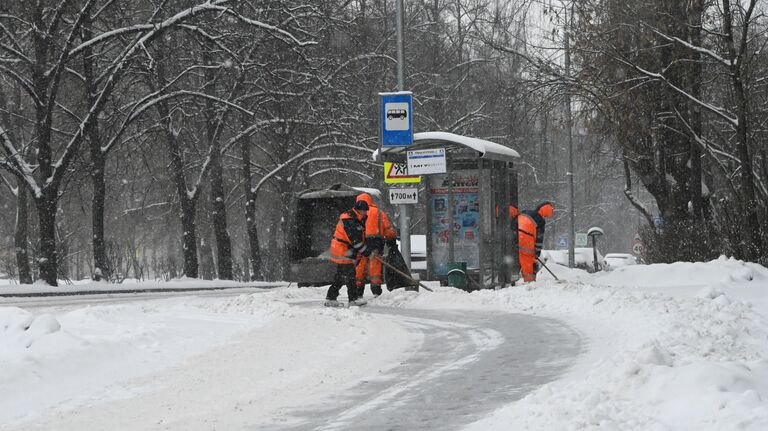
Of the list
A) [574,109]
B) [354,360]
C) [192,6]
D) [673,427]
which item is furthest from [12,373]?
[574,109]

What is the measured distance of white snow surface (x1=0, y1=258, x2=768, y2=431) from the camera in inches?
244

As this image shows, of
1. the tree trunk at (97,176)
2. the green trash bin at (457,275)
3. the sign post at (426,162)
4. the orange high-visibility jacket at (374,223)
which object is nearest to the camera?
the orange high-visibility jacket at (374,223)

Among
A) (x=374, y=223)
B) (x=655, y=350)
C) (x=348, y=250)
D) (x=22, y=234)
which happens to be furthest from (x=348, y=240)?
(x=22, y=234)

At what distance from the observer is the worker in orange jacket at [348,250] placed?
16469 mm

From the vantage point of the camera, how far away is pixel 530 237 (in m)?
19.4

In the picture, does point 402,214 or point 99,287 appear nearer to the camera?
point 402,214

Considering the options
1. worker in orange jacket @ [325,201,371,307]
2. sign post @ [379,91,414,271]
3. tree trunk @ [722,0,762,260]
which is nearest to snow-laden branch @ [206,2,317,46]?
sign post @ [379,91,414,271]

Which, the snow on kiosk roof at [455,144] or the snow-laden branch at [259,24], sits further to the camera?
the snow-laden branch at [259,24]

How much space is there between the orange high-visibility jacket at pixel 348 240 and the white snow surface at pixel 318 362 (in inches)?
52.5

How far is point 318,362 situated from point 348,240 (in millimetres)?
6746

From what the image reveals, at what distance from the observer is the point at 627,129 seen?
22391 millimetres

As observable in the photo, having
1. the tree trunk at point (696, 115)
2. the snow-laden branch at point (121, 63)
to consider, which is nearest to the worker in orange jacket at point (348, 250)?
the tree trunk at point (696, 115)

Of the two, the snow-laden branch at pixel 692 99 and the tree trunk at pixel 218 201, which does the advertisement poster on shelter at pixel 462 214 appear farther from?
the tree trunk at pixel 218 201

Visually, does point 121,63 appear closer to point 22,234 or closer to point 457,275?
point 457,275
